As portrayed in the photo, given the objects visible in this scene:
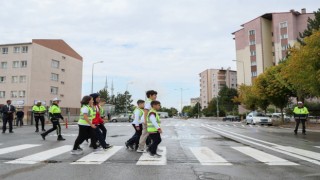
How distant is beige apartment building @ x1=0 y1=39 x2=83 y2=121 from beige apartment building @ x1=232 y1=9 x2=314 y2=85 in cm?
3597

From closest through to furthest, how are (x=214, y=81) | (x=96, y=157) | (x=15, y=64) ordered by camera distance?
(x=96, y=157) → (x=15, y=64) → (x=214, y=81)

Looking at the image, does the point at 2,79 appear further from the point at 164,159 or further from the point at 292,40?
the point at 164,159

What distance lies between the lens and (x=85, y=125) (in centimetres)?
937

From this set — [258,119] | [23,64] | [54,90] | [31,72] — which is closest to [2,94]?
[23,64]

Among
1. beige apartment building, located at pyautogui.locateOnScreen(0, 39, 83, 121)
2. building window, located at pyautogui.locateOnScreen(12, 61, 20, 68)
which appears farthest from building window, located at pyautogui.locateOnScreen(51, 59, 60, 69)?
building window, located at pyautogui.locateOnScreen(12, 61, 20, 68)

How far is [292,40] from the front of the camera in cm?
7038

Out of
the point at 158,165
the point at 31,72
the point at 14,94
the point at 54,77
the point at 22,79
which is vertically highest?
the point at 31,72

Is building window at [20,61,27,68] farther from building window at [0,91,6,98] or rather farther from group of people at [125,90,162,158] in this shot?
group of people at [125,90,162,158]

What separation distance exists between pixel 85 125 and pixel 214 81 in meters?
140

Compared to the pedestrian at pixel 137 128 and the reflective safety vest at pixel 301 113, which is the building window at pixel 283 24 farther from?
the pedestrian at pixel 137 128

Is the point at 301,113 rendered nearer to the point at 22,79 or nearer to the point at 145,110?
the point at 145,110

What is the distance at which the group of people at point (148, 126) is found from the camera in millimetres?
8586

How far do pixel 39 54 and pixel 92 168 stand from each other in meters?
59.3

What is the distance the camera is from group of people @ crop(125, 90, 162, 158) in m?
8.59
